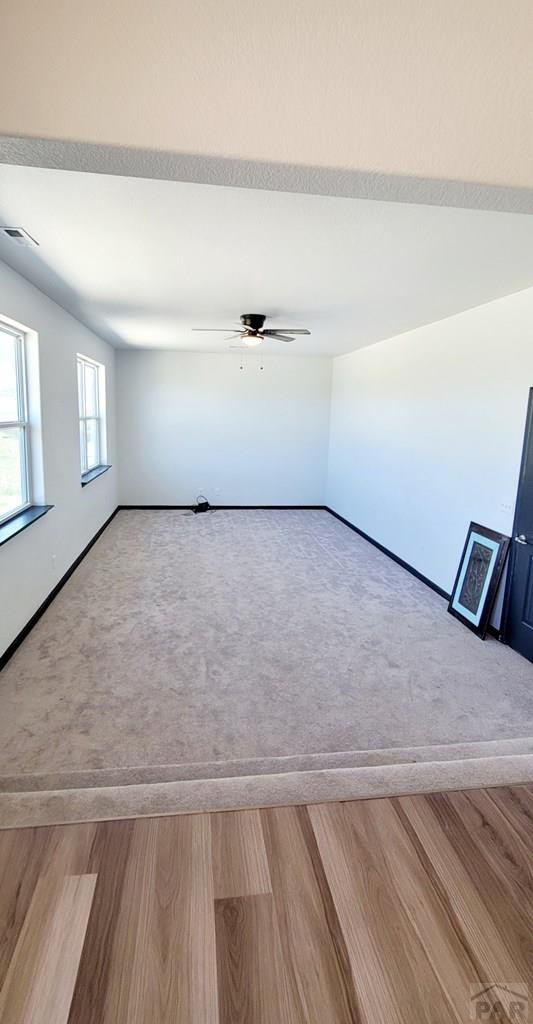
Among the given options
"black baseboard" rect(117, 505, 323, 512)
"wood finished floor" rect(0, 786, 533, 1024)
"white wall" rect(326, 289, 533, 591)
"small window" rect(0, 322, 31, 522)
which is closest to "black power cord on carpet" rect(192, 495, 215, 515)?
"black baseboard" rect(117, 505, 323, 512)

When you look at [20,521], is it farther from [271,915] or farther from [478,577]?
[478,577]

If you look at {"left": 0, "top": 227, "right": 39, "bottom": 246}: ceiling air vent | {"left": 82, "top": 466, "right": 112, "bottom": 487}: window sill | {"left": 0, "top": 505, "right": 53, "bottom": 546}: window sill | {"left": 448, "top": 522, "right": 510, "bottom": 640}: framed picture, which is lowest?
{"left": 448, "top": 522, "right": 510, "bottom": 640}: framed picture

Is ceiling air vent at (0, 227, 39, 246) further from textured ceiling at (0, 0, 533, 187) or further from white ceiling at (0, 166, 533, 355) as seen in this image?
textured ceiling at (0, 0, 533, 187)

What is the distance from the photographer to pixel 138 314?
4523mm

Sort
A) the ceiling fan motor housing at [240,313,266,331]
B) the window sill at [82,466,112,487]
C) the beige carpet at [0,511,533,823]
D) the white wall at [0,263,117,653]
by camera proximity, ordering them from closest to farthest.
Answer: the beige carpet at [0,511,533,823], the white wall at [0,263,117,653], the ceiling fan motor housing at [240,313,266,331], the window sill at [82,466,112,487]

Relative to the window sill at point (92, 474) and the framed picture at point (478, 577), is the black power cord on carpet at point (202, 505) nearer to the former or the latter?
the window sill at point (92, 474)

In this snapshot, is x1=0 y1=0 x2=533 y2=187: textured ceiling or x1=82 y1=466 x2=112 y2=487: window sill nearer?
x1=0 y1=0 x2=533 y2=187: textured ceiling

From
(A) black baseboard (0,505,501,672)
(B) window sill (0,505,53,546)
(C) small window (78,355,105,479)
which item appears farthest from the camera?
(C) small window (78,355,105,479)

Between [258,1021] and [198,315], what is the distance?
462cm

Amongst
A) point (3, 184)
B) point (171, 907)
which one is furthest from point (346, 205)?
point (171, 907)

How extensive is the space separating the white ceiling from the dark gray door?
1.18 metres

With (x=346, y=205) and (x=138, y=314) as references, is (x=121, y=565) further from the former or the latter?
(x=346, y=205)

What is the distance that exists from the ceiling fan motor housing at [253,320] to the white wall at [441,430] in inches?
64.3

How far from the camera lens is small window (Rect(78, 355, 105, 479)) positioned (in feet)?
18.5
